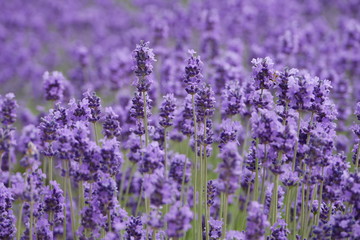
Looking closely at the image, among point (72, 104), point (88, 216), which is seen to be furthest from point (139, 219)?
point (72, 104)

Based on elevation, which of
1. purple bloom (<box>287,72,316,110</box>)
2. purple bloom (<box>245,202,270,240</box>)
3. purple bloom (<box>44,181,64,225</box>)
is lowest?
purple bloom (<box>245,202,270,240</box>)

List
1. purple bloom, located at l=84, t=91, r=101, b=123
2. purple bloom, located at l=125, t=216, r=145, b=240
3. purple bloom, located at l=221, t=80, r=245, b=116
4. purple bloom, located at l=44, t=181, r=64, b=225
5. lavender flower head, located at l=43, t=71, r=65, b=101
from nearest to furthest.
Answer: purple bloom, located at l=125, t=216, r=145, b=240 < purple bloom, located at l=44, t=181, r=64, b=225 < purple bloom, located at l=84, t=91, r=101, b=123 < purple bloom, located at l=221, t=80, r=245, b=116 < lavender flower head, located at l=43, t=71, r=65, b=101

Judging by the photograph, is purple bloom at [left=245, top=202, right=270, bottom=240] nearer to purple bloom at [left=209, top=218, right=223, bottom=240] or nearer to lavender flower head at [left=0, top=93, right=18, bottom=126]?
purple bloom at [left=209, top=218, right=223, bottom=240]

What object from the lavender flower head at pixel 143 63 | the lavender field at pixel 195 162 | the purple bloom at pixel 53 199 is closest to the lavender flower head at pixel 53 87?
the lavender field at pixel 195 162

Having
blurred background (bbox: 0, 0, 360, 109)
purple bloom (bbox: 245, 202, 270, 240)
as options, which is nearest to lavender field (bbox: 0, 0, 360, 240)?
purple bloom (bbox: 245, 202, 270, 240)

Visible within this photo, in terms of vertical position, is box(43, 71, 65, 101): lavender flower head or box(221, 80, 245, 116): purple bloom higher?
box(43, 71, 65, 101): lavender flower head

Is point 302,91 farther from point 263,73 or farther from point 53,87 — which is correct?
point 53,87
